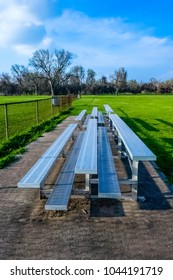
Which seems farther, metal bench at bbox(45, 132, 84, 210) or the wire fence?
the wire fence

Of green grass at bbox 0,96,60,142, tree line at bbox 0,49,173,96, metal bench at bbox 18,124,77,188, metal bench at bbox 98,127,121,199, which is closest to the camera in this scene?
metal bench at bbox 18,124,77,188

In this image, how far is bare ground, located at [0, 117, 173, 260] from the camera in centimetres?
293

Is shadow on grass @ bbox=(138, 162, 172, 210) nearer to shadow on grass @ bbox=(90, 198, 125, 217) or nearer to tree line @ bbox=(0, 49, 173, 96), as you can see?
shadow on grass @ bbox=(90, 198, 125, 217)

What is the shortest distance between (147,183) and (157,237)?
69.2 inches

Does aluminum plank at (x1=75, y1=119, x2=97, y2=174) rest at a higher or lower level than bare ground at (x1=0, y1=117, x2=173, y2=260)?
higher

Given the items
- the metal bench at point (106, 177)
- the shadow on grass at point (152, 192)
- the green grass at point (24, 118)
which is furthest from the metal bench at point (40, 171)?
the green grass at point (24, 118)

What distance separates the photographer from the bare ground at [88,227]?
293 centimetres

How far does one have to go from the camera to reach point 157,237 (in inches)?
127

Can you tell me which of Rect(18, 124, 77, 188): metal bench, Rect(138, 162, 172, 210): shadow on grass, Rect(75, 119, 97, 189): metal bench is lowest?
Rect(138, 162, 172, 210): shadow on grass

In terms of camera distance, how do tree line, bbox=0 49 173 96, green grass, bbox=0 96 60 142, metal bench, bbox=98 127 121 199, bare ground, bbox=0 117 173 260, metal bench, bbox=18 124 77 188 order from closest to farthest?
bare ground, bbox=0 117 173 260 → metal bench, bbox=18 124 77 188 → metal bench, bbox=98 127 121 199 → green grass, bbox=0 96 60 142 → tree line, bbox=0 49 173 96

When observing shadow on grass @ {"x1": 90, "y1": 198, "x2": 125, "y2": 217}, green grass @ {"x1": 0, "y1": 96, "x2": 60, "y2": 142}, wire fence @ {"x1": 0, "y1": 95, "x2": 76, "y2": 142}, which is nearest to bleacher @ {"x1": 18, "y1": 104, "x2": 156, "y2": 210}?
shadow on grass @ {"x1": 90, "y1": 198, "x2": 125, "y2": 217}

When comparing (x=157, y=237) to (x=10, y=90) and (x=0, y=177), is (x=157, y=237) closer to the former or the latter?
(x=0, y=177)

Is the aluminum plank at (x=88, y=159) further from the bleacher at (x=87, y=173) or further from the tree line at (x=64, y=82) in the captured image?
the tree line at (x=64, y=82)
